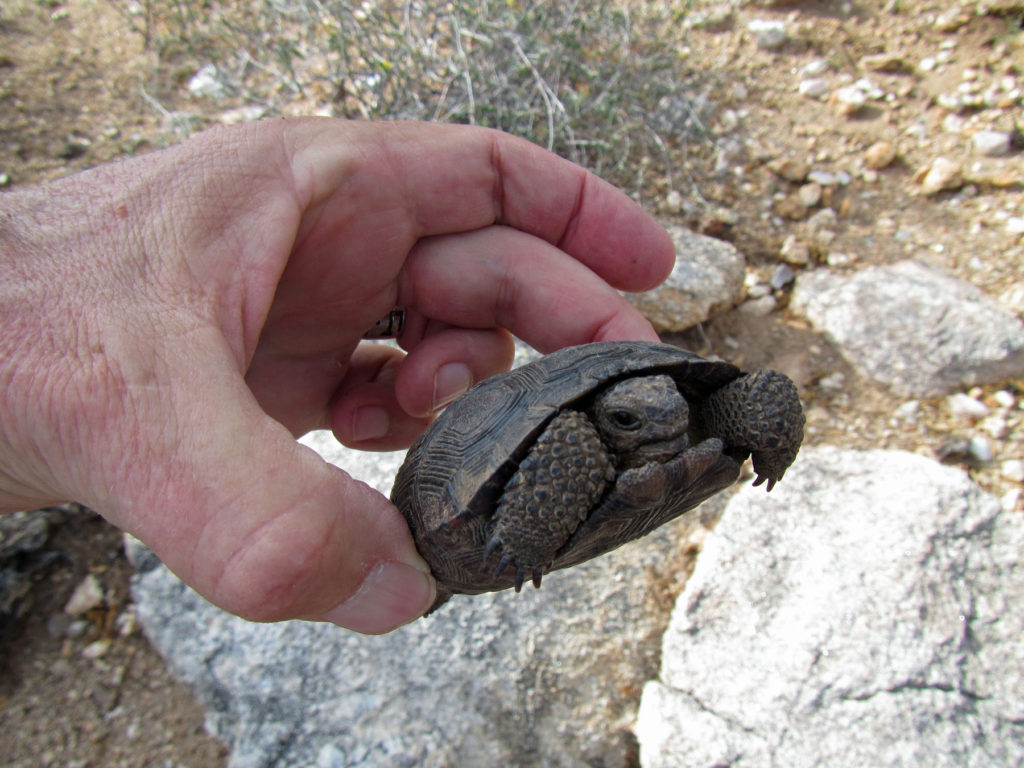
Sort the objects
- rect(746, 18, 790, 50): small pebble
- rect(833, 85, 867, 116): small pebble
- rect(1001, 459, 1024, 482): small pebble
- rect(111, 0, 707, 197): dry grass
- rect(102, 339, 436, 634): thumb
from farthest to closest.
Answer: rect(746, 18, 790, 50): small pebble < rect(833, 85, 867, 116): small pebble < rect(111, 0, 707, 197): dry grass < rect(1001, 459, 1024, 482): small pebble < rect(102, 339, 436, 634): thumb

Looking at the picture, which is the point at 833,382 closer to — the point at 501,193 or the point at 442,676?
the point at 501,193

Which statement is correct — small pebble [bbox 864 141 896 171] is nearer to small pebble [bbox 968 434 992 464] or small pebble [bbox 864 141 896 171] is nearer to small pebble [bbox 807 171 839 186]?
small pebble [bbox 807 171 839 186]

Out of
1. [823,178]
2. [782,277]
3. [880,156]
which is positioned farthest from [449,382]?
[880,156]

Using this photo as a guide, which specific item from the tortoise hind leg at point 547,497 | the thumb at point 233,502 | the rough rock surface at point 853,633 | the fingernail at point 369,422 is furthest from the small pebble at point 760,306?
the thumb at point 233,502

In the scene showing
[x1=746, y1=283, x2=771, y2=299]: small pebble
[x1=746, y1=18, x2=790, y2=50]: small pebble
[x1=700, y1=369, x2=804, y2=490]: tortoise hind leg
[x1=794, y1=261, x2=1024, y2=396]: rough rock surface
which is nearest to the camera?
[x1=700, y1=369, x2=804, y2=490]: tortoise hind leg

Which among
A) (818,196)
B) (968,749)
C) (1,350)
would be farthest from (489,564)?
(818,196)

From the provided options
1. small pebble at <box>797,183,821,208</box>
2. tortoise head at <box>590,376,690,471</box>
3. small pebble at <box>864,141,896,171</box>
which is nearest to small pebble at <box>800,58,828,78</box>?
small pebble at <box>864,141,896,171</box>
